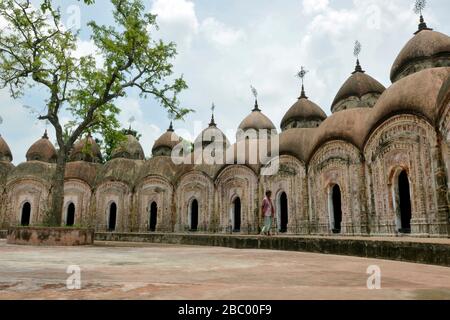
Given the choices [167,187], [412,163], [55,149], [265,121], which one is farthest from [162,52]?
[55,149]

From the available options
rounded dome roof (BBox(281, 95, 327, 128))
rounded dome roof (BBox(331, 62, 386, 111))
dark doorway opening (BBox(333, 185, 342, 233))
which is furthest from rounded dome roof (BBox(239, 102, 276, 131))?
dark doorway opening (BBox(333, 185, 342, 233))

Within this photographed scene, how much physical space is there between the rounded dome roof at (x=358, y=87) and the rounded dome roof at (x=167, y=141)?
1400cm

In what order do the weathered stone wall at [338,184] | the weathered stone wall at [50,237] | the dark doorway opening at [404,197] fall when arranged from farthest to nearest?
1. the weathered stone wall at [338,184]
2. the dark doorway opening at [404,197]
3. the weathered stone wall at [50,237]

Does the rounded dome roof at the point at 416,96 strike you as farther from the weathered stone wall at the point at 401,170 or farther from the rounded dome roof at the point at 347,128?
the rounded dome roof at the point at 347,128

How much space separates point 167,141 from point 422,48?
1956 cm

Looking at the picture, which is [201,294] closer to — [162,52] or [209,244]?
[209,244]

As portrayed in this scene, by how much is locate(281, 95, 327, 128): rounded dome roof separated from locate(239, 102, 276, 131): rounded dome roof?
4322 mm

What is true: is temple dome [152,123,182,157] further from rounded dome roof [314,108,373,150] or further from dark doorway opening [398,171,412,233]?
dark doorway opening [398,171,412,233]

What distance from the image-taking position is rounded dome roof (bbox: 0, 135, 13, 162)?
29.0 meters

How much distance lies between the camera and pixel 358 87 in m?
18.7

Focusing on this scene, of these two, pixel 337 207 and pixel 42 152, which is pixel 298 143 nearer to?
pixel 337 207

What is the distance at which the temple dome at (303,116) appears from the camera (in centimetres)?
2134

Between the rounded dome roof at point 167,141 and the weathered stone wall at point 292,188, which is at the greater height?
the rounded dome roof at point 167,141

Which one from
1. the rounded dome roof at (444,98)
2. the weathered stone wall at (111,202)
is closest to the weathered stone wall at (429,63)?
the rounded dome roof at (444,98)
